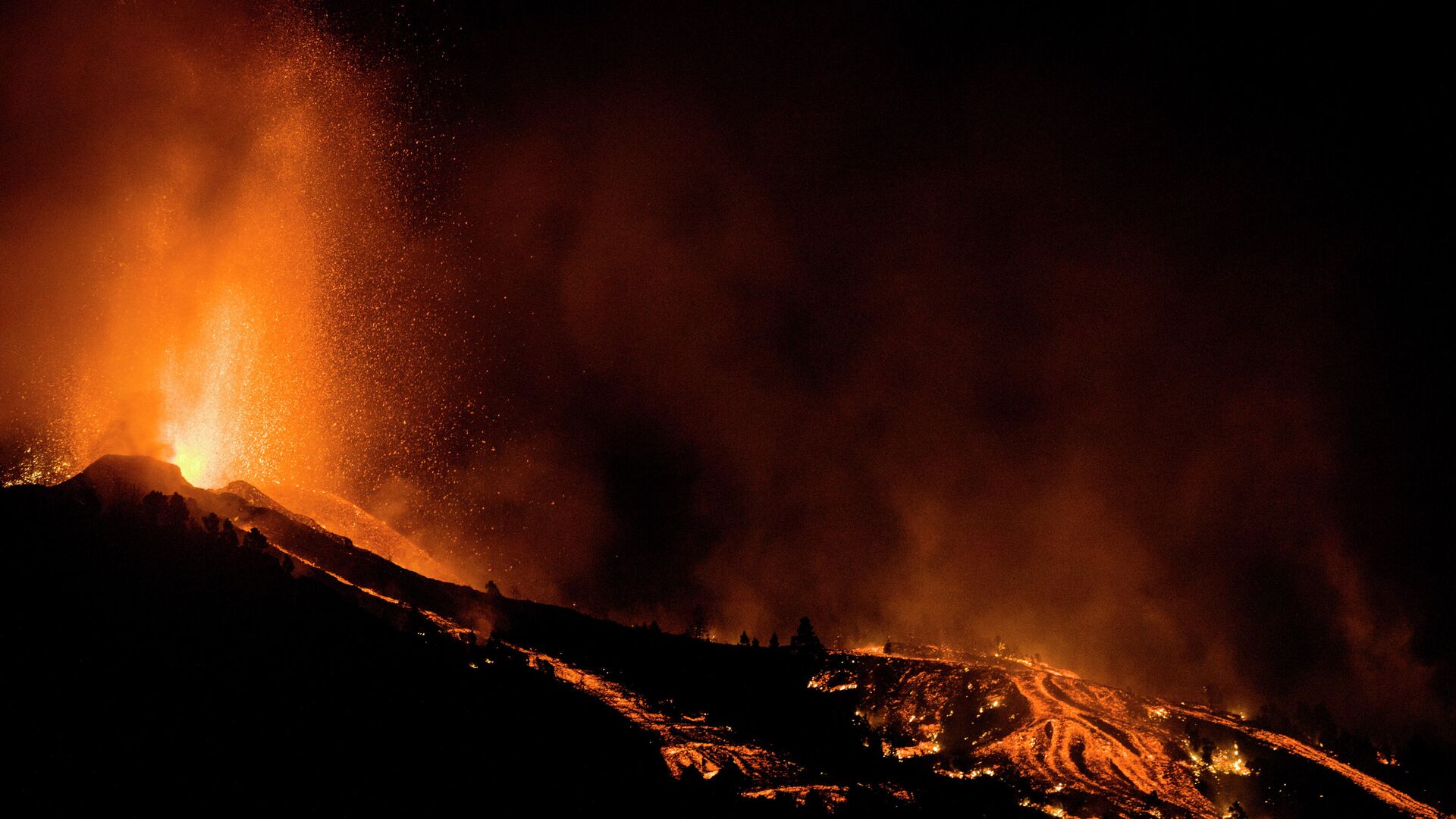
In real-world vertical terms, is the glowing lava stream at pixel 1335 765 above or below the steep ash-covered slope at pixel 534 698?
above

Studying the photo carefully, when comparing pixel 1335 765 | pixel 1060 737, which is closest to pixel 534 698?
pixel 1060 737

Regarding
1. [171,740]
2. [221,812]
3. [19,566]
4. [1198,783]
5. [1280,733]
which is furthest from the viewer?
[1280,733]

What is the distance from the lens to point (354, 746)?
7106cm

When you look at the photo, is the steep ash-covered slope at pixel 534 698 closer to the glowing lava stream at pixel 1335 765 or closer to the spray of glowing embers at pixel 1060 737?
the spray of glowing embers at pixel 1060 737

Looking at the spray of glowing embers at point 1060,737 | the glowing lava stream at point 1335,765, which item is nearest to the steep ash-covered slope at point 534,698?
the spray of glowing embers at point 1060,737

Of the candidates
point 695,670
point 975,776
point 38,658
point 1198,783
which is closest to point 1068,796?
point 975,776

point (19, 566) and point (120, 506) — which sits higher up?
point (120, 506)

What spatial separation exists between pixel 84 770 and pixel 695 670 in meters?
67.0

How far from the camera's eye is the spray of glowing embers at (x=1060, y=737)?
100 m

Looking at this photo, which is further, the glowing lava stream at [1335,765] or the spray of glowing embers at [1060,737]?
the glowing lava stream at [1335,765]

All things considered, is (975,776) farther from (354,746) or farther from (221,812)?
(221,812)

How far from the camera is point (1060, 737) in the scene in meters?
112

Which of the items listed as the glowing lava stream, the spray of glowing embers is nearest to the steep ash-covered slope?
the spray of glowing embers

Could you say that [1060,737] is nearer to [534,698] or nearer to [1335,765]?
[1335,765]
